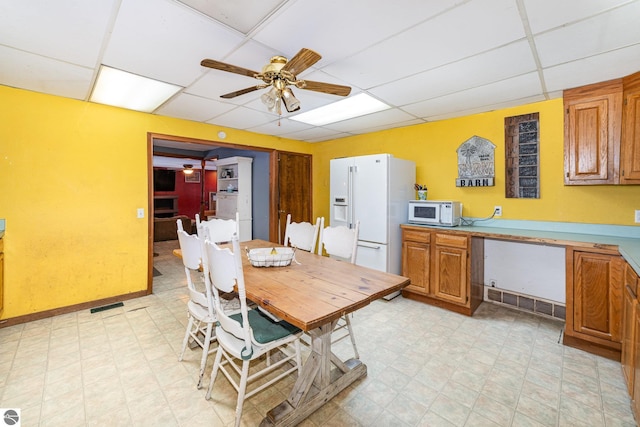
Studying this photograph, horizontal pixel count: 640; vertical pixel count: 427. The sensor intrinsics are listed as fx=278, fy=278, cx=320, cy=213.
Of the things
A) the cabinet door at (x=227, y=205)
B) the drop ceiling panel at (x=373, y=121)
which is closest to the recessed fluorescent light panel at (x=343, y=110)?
the drop ceiling panel at (x=373, y=121)

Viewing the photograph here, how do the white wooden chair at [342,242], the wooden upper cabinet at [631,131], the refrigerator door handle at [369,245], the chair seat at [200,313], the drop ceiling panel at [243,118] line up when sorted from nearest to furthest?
the chair seat at [200,313], the wooden upper cabinet at [631,131], the white wooden chair at [342,242], the drop ceiling panel at [243,118], the refrigerator door handle at [369,245]

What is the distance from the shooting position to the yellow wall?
2770mm

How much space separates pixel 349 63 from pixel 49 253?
11.8 feet

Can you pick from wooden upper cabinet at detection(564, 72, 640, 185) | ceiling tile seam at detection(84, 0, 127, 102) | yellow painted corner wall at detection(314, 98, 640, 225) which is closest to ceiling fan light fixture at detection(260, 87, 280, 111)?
ceiling tile seam at detection(84, 0, 127, 102)

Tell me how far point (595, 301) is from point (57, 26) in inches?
173

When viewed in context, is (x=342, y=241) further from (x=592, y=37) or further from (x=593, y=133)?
(x=593, y=133)

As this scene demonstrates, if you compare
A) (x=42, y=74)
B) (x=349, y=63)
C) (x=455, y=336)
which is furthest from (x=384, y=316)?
(x=42, y=74)

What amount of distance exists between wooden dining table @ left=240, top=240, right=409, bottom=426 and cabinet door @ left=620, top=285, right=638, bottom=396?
1.35 meters

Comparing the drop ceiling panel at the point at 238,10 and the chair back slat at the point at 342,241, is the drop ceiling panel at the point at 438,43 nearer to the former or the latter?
the drop ceiling panel at the point at 238,10

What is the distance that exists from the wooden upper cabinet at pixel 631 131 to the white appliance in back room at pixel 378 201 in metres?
2.00

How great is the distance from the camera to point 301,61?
1624 millimetres

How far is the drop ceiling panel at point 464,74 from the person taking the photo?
2076mm

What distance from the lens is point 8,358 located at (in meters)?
2.20

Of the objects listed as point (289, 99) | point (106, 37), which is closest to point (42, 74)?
point (106, 37)
